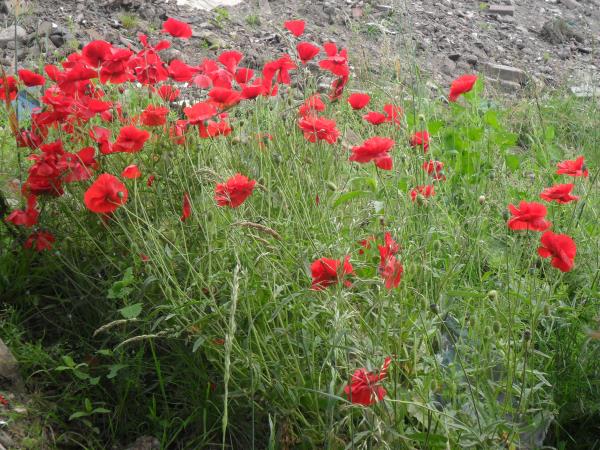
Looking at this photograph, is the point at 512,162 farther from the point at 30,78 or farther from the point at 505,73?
the point at 505,73

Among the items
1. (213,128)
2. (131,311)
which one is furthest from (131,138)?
(131,311)

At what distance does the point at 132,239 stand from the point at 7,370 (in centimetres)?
52

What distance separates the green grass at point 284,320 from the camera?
1676mm

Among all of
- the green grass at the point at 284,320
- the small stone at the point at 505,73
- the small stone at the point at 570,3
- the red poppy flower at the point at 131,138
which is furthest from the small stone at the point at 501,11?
the red poppy flower at the point at 131,138

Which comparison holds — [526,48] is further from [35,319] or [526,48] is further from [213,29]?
[35,319]

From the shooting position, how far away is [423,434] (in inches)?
62.4

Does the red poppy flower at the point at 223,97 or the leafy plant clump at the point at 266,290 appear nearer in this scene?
the leafy plant clump at the point at 266,290

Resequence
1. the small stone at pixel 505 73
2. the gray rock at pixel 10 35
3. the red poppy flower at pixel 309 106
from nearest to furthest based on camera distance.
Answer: the red poppy flower at pixel 309 106 → the gray rock at pixel 10 35 → the small stone at pixel 505 73

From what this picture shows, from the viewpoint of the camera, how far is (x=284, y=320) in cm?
195

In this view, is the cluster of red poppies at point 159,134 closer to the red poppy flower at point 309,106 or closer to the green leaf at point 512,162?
the red poppy flower at point 309,106

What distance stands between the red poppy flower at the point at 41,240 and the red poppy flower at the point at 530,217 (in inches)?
52.0

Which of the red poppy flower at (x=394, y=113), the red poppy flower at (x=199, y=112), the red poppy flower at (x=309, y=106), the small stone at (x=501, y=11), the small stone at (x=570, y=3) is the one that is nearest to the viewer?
the red poppy flower at (x=199, y=112)

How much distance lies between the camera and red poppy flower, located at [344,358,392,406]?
147cm

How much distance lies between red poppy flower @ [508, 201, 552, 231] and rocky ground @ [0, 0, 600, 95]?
2531mm
